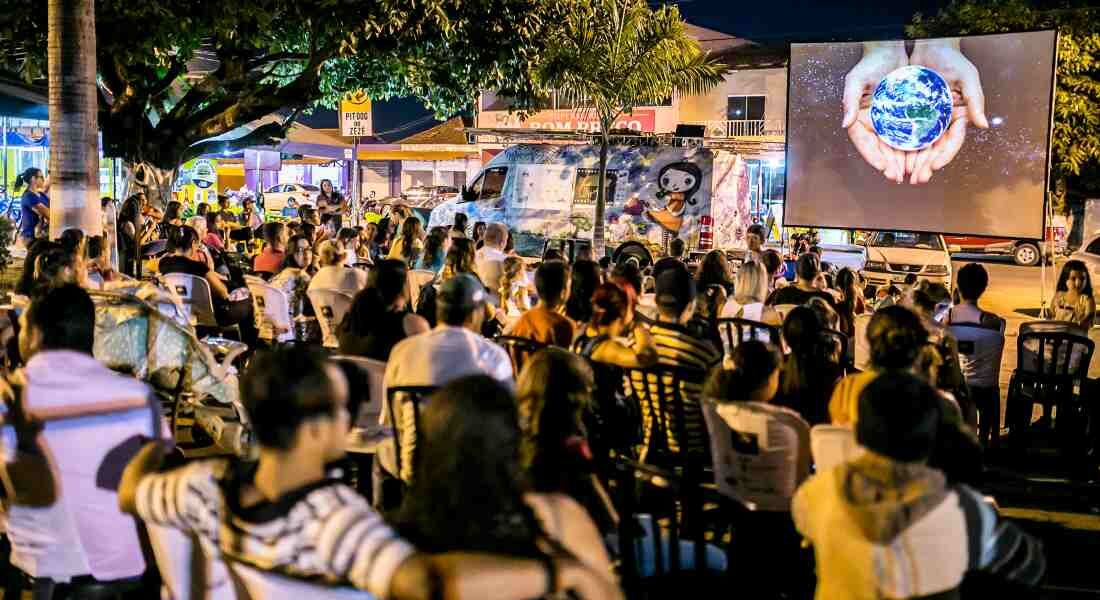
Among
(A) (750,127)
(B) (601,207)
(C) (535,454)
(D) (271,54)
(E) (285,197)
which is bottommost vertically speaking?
(C) (535,454)

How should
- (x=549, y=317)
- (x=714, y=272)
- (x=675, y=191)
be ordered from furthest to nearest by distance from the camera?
(x=675, y=191), (x=714, y=272), (x=549, y=317)

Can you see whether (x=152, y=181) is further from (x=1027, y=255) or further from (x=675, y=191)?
(x=1027, y=255)

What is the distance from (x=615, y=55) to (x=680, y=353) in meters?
11.0

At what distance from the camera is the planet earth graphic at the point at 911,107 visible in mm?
11281

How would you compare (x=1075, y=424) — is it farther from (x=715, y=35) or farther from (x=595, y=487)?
(x=715, y=35)

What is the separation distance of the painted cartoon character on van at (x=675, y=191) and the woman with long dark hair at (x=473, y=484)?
642 inches

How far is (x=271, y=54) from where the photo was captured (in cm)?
1745

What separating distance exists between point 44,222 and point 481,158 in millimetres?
27062

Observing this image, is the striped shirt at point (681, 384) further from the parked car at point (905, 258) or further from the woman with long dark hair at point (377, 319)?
the parked car at point (905, 258)

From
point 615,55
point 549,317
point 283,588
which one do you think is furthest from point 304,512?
point 615,55

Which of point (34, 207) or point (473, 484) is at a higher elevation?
point (34, 207)

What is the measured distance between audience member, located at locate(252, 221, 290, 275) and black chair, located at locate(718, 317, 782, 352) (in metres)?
4.61

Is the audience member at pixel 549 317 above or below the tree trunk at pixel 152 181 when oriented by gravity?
below

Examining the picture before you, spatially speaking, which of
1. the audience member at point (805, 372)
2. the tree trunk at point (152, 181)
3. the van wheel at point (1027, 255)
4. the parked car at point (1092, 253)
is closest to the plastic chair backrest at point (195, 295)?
the audience member at point (805, 372)
